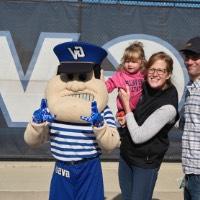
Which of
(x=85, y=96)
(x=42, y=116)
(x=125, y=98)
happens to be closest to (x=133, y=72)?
(x=125, y=98)

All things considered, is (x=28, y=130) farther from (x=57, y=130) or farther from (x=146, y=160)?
(x=146, y=160)

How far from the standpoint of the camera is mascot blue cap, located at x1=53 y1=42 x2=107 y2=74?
3463mm

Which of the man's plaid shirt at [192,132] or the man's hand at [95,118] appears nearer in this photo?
the man's hand at [95,118]

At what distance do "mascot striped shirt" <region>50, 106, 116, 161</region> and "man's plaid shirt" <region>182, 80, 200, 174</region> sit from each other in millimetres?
610

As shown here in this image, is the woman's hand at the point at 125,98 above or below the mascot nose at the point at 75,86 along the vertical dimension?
below

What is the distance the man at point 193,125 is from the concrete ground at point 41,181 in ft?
6.86

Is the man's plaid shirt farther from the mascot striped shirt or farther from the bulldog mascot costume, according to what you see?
the mascot striped shirt

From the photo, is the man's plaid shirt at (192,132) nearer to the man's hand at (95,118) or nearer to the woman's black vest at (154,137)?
the woman's black vest at (154,137)

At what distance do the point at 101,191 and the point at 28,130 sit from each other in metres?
0.65

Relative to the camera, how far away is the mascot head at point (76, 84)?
11.1ft

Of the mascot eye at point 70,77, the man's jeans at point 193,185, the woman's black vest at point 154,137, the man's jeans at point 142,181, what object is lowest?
the man's jeans at point 142,181

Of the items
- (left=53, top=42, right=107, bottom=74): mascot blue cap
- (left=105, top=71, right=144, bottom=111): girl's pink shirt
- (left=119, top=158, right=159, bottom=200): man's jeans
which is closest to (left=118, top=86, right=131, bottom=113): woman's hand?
(left=105, top=71, right=144, bottom=111): girl's pink shirt

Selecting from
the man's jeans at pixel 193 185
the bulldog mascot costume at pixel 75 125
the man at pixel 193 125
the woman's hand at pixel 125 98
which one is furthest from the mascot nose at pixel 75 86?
the man's jeans at pixel 193 185

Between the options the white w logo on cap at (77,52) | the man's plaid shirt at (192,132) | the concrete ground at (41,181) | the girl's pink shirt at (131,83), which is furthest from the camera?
the concrete ground at (41,181)
